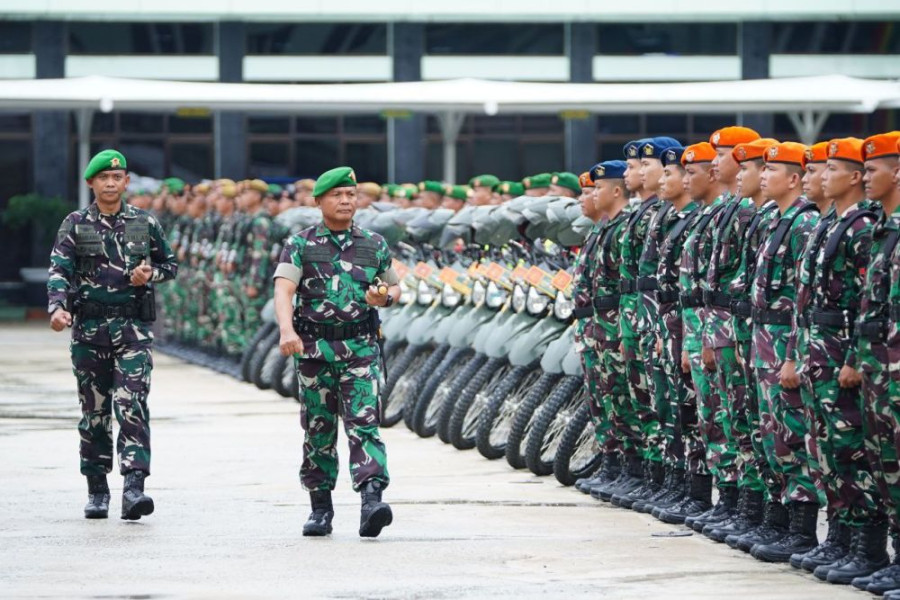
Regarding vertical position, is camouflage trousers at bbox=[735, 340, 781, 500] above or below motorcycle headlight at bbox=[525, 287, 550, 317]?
below

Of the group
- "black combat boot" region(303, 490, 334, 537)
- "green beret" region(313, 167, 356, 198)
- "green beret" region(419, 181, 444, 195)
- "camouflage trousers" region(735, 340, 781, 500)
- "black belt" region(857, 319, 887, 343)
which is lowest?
"black combat boot" region(303, 490, 334, 537)

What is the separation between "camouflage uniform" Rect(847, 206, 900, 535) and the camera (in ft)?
27.0

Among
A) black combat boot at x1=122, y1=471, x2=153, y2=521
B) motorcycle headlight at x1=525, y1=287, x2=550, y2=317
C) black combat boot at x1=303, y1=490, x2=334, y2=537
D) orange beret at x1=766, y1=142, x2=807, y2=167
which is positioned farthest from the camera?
motorcycle headlight at x1=525, y1=287, x2=550, y2=317

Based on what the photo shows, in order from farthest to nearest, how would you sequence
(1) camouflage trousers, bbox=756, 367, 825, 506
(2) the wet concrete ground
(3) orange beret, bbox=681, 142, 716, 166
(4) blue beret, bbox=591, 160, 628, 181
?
(4) blue beret, bbox=591, 160, 628, 181 < (3) orange beret, bbox=681, 142, 716, 166 < (1) camouflage trousers, bbox=756, 367, 825, 506 < (2) the wet concrete ground

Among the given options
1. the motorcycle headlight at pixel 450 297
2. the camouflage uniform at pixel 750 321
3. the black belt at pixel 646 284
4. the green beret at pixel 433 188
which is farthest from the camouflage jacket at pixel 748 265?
the green beret at pixel 433 188

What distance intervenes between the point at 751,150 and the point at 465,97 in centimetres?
1945

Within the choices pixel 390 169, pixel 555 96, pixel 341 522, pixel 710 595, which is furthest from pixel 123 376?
pixel 390 169

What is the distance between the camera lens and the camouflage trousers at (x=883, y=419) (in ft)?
27.3

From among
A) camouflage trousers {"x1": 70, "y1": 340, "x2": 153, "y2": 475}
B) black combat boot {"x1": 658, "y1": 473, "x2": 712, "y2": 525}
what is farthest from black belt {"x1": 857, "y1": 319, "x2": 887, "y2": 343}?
camouflage trousers {"x1": 70, "y1": 340, "x2": 153, "y2": 475}

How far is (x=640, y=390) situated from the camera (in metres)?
11.5

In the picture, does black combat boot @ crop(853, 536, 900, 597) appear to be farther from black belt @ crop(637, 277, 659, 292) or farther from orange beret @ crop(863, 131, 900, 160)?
black belt @ crop(637, 277, 659, 292)

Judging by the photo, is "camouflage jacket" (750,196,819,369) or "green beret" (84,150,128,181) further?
"green beret" (84,150,128,181)

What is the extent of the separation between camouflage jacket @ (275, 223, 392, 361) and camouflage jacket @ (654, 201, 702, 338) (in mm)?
1466

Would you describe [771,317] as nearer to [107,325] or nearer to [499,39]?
[107,325]
